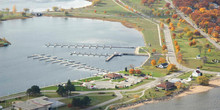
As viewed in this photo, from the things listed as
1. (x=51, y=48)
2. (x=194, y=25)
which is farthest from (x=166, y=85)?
(x=194, y=25)

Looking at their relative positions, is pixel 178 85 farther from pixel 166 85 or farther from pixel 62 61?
pixel 62 61

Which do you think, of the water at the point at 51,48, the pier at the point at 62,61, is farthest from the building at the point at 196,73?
the pier at the point at 62,61

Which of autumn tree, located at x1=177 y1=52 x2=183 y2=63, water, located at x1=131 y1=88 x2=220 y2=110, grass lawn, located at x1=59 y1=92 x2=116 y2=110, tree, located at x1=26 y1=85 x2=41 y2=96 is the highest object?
autumn tree, located at x1=177 y1=52 x2=183 y2=63

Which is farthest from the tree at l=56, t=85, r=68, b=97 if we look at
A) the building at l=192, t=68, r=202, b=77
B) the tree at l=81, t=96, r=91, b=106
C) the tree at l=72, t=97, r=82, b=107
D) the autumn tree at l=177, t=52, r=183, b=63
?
the autumn tree at l=177, t=52, r=183, b=63

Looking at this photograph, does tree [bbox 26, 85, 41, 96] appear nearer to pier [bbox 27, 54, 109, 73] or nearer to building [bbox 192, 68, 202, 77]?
pier [bbox 27, 54, 109, 73]

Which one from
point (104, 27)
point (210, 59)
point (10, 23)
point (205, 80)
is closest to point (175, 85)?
point (205, 80)

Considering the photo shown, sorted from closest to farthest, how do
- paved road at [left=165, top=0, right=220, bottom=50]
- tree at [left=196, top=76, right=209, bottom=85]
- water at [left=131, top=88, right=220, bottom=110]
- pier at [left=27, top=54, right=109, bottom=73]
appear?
water at [left=131, top=88, right=220, bottom=110], tree at [left=196, top=76, right=209, bottom=85], pier at [left=27, top=54, right=109, bottom=73], paved road at [left=165, top=0, right=220, bottom=50]
